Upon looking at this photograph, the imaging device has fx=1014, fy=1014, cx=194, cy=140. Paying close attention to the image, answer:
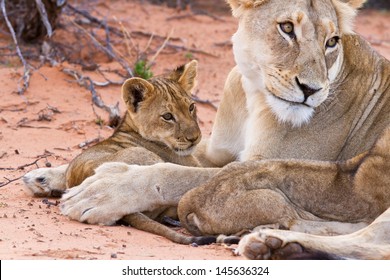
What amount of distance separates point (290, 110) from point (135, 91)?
48.5 inches

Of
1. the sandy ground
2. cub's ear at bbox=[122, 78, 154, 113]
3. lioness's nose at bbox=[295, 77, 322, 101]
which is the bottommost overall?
the sandy ground

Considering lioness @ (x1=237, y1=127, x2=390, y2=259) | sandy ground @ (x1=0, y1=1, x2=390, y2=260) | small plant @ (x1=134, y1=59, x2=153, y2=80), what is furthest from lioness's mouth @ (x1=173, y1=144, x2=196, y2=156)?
small plant @ (x1=134, y1=59, x2=153, y2=80)

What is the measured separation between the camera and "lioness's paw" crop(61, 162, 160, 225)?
234 inches

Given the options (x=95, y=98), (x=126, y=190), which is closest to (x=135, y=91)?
(x=126, y=190)

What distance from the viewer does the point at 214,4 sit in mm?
14164

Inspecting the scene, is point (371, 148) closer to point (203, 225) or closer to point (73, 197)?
point (203, 225)

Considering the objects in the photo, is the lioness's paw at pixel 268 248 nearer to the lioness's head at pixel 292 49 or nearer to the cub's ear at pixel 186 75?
the lioness's head at pixel 292 49

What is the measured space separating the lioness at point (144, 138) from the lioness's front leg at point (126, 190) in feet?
0.86

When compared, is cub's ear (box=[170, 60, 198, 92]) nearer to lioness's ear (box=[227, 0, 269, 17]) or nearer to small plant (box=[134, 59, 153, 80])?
lioness's ear (box=[227, 0, 269, 17])

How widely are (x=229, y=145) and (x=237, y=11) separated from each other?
3.33 ft

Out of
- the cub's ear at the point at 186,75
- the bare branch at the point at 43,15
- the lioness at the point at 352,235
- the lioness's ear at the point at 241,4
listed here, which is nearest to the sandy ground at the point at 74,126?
the lioness at the point at 352,235

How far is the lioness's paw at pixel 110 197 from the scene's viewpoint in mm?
5945

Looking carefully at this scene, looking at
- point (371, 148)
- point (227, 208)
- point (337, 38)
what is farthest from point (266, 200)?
point (337, 38)

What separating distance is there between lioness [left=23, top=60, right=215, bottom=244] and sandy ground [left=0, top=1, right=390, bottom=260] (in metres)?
0.20
